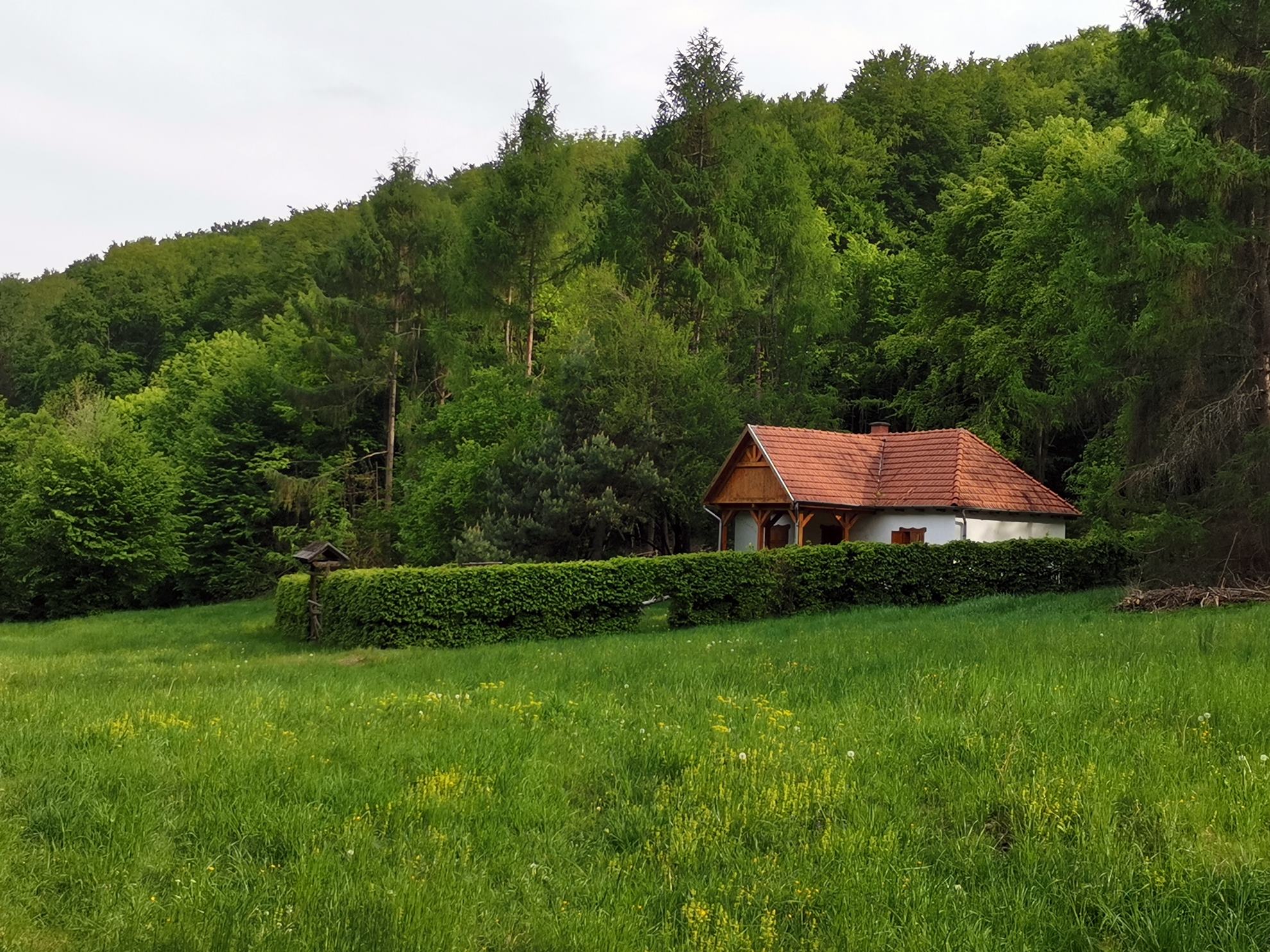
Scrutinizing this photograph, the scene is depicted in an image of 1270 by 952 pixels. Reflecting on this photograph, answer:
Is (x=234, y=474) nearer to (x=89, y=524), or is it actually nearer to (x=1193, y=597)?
(x=89, y=524)

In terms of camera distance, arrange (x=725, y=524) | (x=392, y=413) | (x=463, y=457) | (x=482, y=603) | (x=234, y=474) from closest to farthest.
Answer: (x=482, y=603)
(x=725, y=524)
(x=463, y=457)
(x=392, y=413)
(x=234, y=474)

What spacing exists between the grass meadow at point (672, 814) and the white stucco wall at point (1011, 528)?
1856cm

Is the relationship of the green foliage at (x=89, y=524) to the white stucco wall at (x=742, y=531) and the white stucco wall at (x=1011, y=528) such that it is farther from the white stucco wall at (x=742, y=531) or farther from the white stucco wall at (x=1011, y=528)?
the white stucco wall at (x=1011, y=528)

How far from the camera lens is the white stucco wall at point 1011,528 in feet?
93.0

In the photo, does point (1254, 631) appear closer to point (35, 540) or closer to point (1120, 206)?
point (1120, 206)

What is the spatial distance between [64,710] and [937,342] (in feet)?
118

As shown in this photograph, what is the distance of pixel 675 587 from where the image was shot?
21.2 meters

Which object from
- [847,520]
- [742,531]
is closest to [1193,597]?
[847,520]

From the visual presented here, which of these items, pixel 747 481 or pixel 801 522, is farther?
pixel 747 481

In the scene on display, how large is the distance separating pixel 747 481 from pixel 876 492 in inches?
159

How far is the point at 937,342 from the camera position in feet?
130

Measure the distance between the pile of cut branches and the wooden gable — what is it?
1284cm

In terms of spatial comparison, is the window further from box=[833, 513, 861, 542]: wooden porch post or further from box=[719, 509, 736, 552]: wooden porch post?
box=[719, 509, 736, 552]: wooden porch post

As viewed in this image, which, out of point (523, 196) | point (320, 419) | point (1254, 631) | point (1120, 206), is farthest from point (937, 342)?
point (1254, 631)
